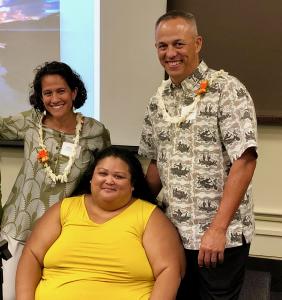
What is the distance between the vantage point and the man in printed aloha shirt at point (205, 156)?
5.44 ft

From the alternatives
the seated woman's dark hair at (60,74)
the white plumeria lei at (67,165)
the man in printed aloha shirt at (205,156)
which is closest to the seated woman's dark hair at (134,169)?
the white plumeria lei at (67,165)

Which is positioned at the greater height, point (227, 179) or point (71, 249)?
point (227, 179)

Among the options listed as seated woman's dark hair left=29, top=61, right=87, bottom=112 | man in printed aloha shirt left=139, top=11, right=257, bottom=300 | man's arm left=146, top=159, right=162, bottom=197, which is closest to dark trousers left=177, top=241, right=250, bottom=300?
man in printed aloha shirt left=139, top=11, right=257, bottom=300

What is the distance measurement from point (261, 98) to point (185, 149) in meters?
1.06

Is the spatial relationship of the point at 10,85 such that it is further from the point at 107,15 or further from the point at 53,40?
the point at 107,15

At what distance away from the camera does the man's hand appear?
5.44ft

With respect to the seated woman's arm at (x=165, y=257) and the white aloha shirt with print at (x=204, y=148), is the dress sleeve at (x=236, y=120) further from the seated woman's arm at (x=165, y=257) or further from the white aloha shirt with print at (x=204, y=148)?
the seated woman's arm at (x=165, y=257)

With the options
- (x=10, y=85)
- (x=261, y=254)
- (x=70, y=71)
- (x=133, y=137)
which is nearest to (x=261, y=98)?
(x=133, y=137)

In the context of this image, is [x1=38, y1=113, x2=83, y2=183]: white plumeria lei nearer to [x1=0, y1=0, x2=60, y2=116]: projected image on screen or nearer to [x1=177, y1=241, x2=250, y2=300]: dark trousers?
[x1=177, y1=241, x2=250, y2=300]: dark trousers

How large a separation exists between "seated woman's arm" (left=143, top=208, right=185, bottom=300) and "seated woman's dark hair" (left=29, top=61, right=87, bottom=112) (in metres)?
0.73

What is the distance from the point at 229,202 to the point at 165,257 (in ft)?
1.34

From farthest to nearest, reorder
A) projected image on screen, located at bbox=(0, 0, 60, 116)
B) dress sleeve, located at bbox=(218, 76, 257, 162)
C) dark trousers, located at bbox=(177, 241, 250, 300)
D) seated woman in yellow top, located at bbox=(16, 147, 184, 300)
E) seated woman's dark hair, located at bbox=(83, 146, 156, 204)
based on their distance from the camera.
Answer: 1. projected image on screen, located at bbox=(0, 0, 60, 116)
2. seated woman's dark hair, located at bbox=(83, 146, 156, 204)
3. seated woman in yellow top, located at bbox=(16, 147, 184, 300)
4. dark trousers, located at bbox=(177, 241, 250, 300)
5. dress sleeve, located at bbox=(218, 76, 257, 162)

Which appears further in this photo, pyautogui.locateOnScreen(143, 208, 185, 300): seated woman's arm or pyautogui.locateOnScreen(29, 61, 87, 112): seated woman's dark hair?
pyautogui.locateOnScreen(29, 61, 87, 112): seated woman's dark hair

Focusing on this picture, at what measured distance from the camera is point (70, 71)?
212 cm
